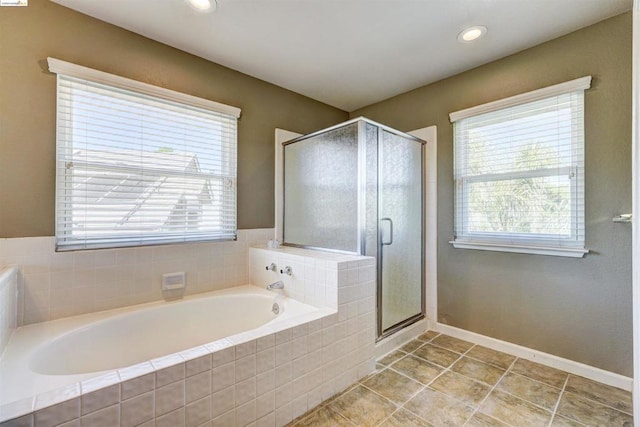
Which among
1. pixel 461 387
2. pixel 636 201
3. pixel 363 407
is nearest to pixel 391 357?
pixel 461 387

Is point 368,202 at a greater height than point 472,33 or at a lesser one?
lesser

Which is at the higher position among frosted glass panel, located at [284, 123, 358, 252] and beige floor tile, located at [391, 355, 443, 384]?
frosted glass panel, located at [284, 123, 358, 252]

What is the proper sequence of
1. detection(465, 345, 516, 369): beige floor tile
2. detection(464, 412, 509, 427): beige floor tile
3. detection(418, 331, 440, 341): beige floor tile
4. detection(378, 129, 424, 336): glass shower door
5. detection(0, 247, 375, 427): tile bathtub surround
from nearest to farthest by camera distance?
detection(0, 247, 375, 427): tile bathtub surround, detection(464, 412, 509, 427): beige floor tile, detection(465, 345, 516, 369): beige floor tile, detection(378, 129, 424, 336): glass shower door, detection(418, 331, 440, 341): beige floor tile

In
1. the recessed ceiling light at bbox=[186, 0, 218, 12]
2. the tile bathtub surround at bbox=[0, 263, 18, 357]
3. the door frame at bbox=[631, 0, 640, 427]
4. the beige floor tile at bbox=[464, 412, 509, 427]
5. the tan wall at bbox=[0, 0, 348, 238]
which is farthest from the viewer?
the recessed ceiling light at bbox=[186, 0, 218, 12]

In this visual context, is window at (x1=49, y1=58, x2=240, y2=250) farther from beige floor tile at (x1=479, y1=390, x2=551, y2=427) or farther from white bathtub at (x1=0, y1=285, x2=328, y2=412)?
beige floor tile at (x1=479, y1=390, x2=551, y2=427)

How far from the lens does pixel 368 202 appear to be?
2.15 meters

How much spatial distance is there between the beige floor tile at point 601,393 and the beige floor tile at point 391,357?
1045mm

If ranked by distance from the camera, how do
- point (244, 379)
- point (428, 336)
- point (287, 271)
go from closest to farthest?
point (244, 379) < point (287, 271) < point (428, 336)

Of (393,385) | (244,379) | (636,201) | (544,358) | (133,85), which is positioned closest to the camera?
(636,201)

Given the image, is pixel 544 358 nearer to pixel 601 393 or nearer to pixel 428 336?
pixel 601 393

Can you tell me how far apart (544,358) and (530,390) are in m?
0.44

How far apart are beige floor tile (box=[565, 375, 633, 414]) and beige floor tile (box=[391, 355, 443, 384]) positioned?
0.81 metres

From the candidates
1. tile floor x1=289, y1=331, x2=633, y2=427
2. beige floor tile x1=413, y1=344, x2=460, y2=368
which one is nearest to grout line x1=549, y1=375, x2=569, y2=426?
tile floor x1=289, y1=331, x2=633, y2=427

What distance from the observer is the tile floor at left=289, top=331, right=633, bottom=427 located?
59.9 inches
